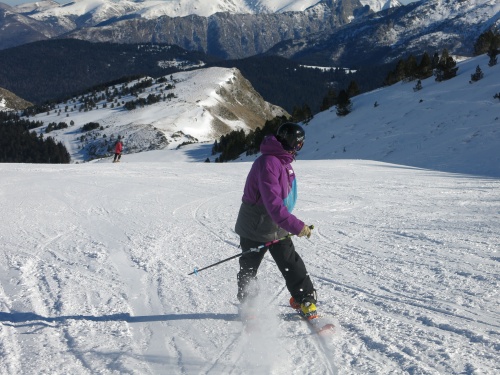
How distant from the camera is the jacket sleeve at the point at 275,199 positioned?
3.92 m

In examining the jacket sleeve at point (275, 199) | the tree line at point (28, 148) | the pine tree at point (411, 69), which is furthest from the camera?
the tree line at point (28, 148)

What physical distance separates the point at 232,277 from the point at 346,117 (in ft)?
96.1

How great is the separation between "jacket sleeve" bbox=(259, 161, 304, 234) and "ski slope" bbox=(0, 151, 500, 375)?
1.03m

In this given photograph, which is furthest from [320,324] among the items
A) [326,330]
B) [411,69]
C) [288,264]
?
[411,69]

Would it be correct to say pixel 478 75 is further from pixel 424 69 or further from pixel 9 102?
pixel 9 102

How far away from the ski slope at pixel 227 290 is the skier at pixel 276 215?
0.37 metres

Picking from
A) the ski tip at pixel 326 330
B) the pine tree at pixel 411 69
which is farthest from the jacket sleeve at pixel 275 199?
the pine tree at pixel 411 69

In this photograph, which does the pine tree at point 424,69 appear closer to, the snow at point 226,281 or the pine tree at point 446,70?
the pine tree at point 446,70

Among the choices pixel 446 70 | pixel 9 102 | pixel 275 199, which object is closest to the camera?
pixel 275 199

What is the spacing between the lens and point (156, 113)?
9319cm

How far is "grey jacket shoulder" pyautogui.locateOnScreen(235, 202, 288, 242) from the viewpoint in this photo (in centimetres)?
420

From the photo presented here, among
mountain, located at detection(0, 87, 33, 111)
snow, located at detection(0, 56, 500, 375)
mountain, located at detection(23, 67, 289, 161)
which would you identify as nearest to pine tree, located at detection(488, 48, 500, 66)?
snow, located at detection(0, 56, 500, 375)

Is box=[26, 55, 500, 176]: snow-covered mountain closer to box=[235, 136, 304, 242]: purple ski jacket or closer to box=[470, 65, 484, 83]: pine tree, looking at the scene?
box=[470, 65, 484, 83]: pine tree

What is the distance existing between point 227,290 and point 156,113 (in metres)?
91.3
